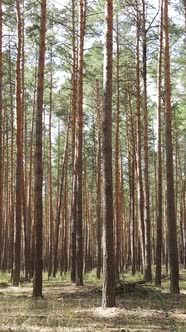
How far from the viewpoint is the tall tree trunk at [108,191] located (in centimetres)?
802

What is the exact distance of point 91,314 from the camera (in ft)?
25.2

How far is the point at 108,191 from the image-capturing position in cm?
824

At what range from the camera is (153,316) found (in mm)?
7531

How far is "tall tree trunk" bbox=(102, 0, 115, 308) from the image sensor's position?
26.3 feet

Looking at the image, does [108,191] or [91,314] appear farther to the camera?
[108,191]

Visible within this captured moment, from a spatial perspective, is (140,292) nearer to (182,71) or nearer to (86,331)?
(86,331)

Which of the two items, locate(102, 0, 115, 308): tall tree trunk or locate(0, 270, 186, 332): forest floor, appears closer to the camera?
locate(0, 270, 186, 332): forest floor

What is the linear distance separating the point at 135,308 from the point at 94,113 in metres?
18.0

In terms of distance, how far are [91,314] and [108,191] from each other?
2.14 meters

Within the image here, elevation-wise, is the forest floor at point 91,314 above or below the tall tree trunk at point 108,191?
below

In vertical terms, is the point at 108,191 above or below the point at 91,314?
above

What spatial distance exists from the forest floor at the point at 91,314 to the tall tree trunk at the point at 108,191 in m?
0.40

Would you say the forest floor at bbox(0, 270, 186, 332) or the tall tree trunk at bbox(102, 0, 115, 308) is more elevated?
the tall tree trunk at bbox(102, 0, 115, 308)

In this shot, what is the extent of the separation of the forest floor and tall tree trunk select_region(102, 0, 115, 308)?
0.40 metres
